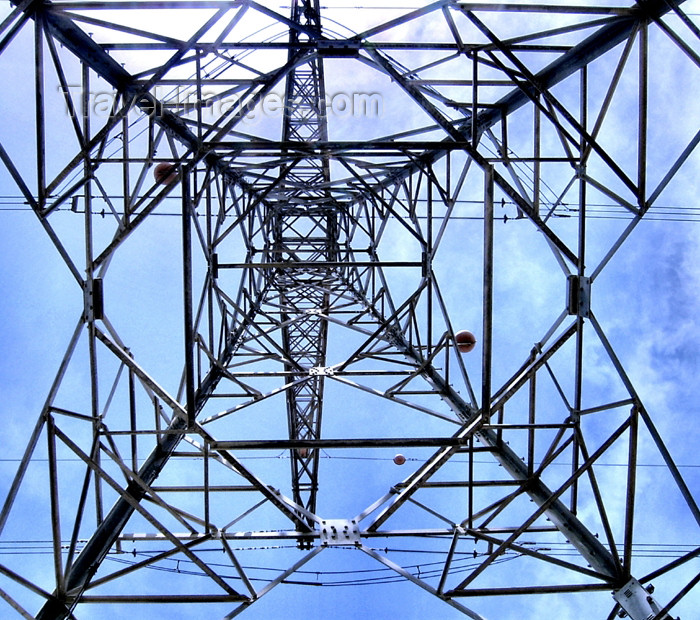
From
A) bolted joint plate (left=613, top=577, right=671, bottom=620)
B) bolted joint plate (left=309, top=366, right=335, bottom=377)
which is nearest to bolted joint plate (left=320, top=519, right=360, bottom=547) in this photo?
bolted joint plate (left=613, top=577, right=671, bottom=620)

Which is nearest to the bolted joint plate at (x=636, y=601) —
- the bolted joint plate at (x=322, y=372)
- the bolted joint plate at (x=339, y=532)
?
the bolted joint plate at (x=339, y=532)

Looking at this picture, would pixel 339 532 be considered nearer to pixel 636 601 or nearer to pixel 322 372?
pixel 636 601

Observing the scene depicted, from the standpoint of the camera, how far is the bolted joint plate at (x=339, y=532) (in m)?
8.40

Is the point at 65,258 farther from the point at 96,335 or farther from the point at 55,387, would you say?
the point at 55,387

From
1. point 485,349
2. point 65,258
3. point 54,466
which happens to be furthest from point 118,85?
point 485,349

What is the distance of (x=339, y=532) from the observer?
8.62 meters

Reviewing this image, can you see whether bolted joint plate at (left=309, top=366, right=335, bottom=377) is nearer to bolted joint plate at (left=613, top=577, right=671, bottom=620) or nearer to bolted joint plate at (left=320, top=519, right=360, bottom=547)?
bolted joint plate at (left=320, top=519, right=360, bottom=547)

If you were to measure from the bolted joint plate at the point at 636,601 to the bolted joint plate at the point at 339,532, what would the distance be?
11.6 ft

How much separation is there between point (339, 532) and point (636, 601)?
13.0 feet

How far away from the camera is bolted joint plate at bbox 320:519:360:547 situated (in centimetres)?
840

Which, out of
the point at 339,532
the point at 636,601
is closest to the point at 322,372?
the point at 339,532

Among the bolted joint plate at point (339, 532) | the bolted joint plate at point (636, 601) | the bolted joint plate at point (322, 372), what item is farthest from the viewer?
the bolted joint plate at point (322, 372)

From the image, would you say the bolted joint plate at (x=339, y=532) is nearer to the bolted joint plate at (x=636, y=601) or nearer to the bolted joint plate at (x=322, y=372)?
the bolted joint plate at (x=636, y=601)

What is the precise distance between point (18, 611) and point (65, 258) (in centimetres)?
434
